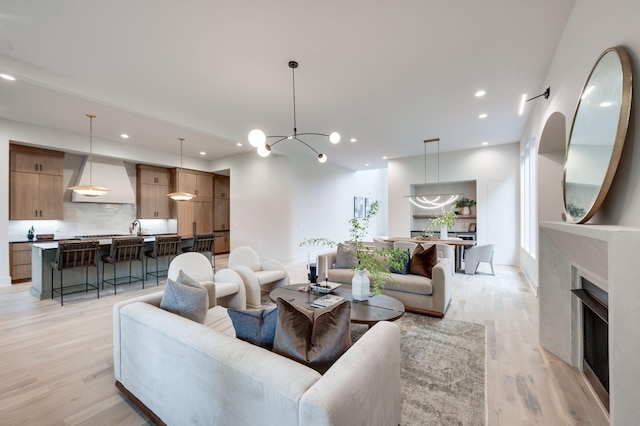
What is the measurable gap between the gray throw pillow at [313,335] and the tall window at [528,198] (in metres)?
5.19

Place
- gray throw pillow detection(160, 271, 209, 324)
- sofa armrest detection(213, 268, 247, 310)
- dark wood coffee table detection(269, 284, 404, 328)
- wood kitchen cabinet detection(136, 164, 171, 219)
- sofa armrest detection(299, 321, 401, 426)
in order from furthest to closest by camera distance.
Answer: wood kitchen cabinet detection(136, 164, 171, 219) → sofa armrest detection(213, 268, 247, 310) → dark wood coffee table detection(269, 284, 404, 328) → gray throw pillow detection(160, 271, 209, 324) → sofa armrest detection(299, 321, 401, 426)

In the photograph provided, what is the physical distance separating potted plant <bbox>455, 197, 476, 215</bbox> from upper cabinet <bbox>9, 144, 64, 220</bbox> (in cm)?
1007

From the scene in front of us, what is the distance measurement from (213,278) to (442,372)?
9.22ft

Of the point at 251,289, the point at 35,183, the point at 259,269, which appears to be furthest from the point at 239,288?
the point at 35,183

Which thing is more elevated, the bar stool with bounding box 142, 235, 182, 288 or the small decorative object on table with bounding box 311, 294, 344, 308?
the bar stool with bounding box 142, 235, 182, 288

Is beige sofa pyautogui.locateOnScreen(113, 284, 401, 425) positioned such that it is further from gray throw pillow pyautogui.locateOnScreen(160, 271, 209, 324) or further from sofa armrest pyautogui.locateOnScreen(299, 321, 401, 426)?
gray throw pillow pyautogui.locateOnScreen(160, 271, 209, 324)

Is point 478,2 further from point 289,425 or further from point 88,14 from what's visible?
point 88,14

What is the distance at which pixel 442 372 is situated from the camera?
2.30m

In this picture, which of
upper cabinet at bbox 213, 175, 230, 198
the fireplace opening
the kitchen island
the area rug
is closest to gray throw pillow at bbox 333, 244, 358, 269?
the area rug

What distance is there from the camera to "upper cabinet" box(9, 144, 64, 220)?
18.1 feet

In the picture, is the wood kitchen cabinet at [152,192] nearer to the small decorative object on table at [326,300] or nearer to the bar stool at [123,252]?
the bar stool at [123,252]

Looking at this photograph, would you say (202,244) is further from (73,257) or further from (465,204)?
(465,204)

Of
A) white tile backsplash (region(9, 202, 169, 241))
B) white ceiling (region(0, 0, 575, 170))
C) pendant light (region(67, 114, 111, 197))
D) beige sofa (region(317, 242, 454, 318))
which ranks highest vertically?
white ceiling (region(0, 0, 575, 170))

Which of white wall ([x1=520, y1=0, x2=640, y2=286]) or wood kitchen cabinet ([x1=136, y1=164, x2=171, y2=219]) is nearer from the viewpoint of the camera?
white wall ([x1=520, y1=0, x2=640, y2=286])
